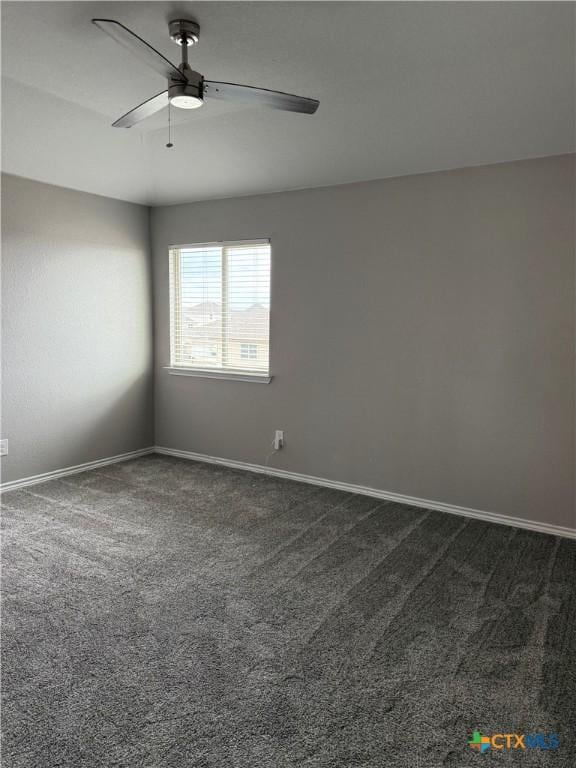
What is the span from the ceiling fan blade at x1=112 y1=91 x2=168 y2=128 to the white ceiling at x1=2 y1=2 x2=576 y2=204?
0.32 meters

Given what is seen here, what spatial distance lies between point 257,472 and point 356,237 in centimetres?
214

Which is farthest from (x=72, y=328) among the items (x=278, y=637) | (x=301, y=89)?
(x=278, y=637)

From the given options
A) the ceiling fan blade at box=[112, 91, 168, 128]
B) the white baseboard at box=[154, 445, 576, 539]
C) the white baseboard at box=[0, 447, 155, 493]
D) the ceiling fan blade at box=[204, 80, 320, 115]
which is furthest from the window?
the ceiling fan blade at box=[204, 80, 320, 115]

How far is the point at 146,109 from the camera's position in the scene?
246 centimetres

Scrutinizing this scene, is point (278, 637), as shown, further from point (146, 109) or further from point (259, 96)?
point (146, 109)

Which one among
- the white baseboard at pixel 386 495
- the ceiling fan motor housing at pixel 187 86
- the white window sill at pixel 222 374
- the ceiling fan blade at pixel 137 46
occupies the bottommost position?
the white baseboard at pixel 386 495

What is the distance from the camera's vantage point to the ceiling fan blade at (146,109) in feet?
7.73

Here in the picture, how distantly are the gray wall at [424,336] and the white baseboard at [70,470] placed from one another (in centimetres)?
96

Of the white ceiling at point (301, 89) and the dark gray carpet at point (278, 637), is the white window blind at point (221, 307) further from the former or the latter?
the dark gray carpet at point (278, 637)

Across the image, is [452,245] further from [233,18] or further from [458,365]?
[233,18]

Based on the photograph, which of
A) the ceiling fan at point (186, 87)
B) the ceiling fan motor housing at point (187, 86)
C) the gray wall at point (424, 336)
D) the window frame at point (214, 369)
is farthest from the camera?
the window frame at point (214, 369)

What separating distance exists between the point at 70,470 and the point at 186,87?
3.40 metres

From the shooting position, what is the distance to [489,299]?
11.8ft


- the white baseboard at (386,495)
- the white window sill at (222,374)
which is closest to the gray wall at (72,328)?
the white window sill at (222,374)
